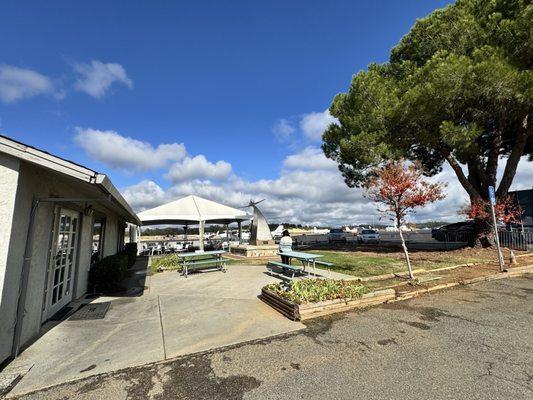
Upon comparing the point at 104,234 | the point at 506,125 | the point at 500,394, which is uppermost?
the point at 506,125

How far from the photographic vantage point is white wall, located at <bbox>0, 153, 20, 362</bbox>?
3.64 m

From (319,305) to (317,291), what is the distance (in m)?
0.56

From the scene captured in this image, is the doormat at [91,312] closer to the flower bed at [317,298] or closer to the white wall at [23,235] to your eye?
the white wall at [23,235]

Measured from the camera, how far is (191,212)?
1527 centimetres

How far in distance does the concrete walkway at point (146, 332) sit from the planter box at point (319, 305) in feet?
0.55

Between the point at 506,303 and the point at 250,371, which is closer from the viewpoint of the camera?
the point at 250,371

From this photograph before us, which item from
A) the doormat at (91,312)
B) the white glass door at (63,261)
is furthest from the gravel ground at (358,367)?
the white glass door at (63,261)

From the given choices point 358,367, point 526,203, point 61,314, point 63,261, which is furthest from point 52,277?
point 526,203

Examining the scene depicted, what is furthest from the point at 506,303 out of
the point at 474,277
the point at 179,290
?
the point at 179,290

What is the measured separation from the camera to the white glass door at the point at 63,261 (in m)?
5.62

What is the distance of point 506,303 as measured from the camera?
5926mm

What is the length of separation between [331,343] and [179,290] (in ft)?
16.7

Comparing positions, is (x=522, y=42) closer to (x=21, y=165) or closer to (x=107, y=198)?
(x=107, y=198)

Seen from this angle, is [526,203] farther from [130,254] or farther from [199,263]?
[130,254]
